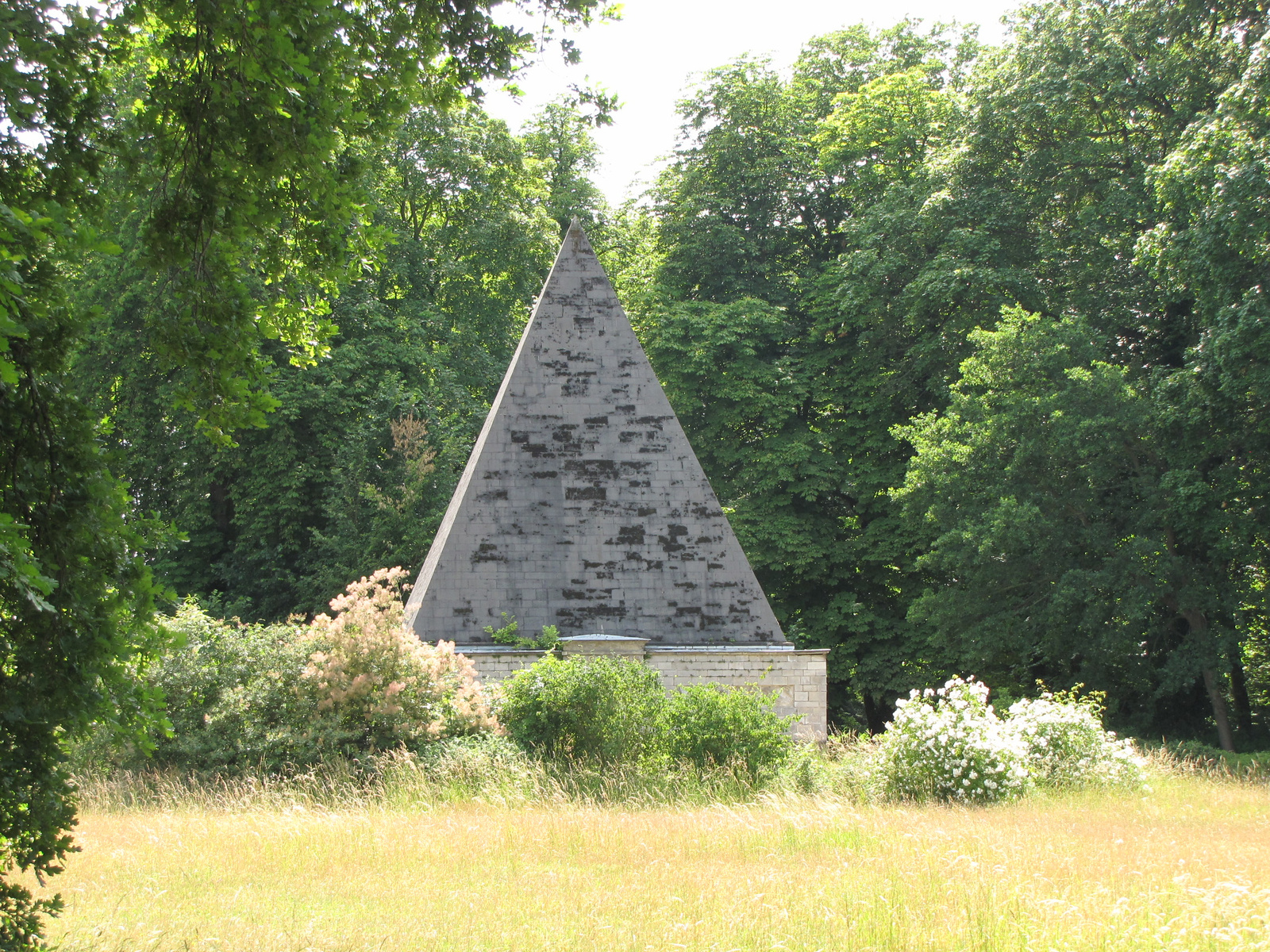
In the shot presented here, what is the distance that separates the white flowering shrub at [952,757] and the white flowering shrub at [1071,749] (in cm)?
58

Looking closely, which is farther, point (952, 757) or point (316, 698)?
point (316, 698)

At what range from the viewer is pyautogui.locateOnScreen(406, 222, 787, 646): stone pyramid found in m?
14.0

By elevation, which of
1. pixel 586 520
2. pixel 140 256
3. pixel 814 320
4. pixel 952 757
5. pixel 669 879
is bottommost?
pixel 669 879

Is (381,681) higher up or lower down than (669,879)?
higher up

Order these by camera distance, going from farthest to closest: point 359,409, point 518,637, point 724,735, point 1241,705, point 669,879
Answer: point 359,409 → point 1241,705 → point 518,637 → point 724,735 → point 669,879

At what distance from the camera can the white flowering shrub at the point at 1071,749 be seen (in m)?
10.7

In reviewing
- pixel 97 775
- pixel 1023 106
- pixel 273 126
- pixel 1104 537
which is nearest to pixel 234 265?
pixel 273 126

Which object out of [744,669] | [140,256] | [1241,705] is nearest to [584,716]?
[744,669]

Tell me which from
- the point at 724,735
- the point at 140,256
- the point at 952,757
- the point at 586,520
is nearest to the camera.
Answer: the point at 140,256

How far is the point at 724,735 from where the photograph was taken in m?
10.8

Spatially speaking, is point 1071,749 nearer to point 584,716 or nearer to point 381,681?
point 584,716

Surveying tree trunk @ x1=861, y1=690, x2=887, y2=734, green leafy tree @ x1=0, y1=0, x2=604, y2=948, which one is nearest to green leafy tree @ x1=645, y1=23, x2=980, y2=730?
tree trunk @ x1=861, y1=690, x2=887, y2=734

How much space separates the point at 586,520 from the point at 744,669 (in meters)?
2.99

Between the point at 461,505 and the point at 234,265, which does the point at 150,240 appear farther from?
the point at 461,505
